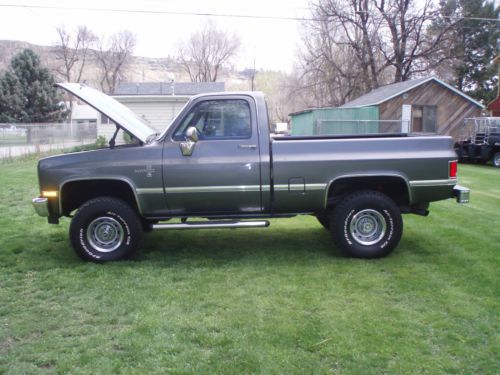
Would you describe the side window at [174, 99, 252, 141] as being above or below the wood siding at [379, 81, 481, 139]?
below

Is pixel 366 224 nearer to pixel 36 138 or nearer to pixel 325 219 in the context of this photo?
pixel 325 219

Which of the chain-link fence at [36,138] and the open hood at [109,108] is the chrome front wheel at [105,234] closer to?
the open hood at [109,108]

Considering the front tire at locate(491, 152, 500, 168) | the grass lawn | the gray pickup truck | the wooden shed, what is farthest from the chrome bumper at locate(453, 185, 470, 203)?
the wooden shed

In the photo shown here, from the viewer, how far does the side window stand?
5.63 meters

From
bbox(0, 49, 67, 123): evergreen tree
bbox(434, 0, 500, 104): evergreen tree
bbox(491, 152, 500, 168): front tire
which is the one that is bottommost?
bbox(491, 152, 500, 168): front tire

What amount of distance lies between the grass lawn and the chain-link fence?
52.4 ft

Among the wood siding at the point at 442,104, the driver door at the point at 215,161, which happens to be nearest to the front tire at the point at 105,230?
the driver door at the point at 215,161

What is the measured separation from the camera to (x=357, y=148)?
5.56 meters

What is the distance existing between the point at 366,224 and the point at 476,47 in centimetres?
4378

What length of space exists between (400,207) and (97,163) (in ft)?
12.7

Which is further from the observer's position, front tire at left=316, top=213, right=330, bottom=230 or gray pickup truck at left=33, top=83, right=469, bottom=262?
front tire at left=316, top=213, right=330, bottom=230

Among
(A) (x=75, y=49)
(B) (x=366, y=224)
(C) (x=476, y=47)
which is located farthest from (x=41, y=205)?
(A) (x=75, y=49)

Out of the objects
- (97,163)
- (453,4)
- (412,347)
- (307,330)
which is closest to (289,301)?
(307,330)

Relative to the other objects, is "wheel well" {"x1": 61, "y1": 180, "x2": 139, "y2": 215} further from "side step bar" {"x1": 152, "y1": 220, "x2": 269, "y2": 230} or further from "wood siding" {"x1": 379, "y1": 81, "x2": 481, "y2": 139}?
"wood siding" {"x1": 379, "y1": 81, "x2": 481, "y2": 139}
